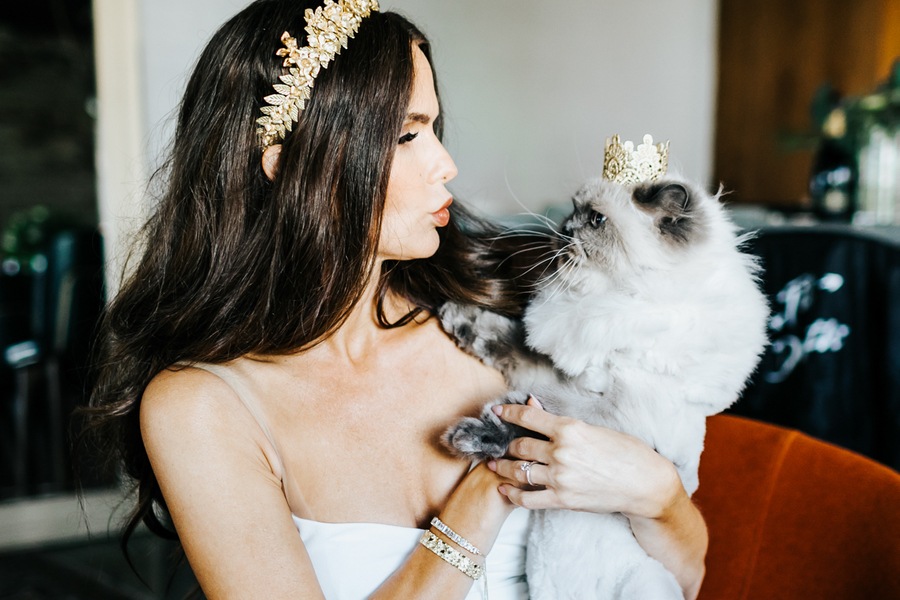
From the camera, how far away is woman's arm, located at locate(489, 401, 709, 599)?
39.4 inches

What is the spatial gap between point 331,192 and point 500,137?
303 centimetres

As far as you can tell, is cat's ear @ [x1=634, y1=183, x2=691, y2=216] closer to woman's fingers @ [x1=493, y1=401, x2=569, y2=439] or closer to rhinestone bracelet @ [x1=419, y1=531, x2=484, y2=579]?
woman's fingers @ [x1=493, y1=401, x2=569, y2=439]

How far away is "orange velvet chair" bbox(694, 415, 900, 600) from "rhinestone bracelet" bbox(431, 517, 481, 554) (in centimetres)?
46

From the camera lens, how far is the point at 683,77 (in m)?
4.52

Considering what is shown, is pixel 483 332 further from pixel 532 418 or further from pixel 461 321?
pixel 532 418

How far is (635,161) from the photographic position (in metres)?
1.18

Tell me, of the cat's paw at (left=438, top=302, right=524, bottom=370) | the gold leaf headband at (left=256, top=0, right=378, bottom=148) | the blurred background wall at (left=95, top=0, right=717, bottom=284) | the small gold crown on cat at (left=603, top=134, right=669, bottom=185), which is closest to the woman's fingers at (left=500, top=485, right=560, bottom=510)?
the cat's paw at (left=438, top=302, right=524, bottom=370)

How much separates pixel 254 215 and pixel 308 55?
275 millimetres

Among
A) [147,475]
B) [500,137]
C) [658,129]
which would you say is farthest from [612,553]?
[658,129]

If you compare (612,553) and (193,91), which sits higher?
(193,91)

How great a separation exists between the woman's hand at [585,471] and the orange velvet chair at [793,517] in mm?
225

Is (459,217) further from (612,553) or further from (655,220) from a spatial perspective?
(612,553)

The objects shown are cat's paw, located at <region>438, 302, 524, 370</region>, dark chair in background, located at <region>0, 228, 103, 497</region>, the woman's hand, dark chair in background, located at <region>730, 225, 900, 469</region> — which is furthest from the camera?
dark chair in background, located at <region>0, 228, 103, 497</region>

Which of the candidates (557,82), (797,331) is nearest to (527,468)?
(797,331)
